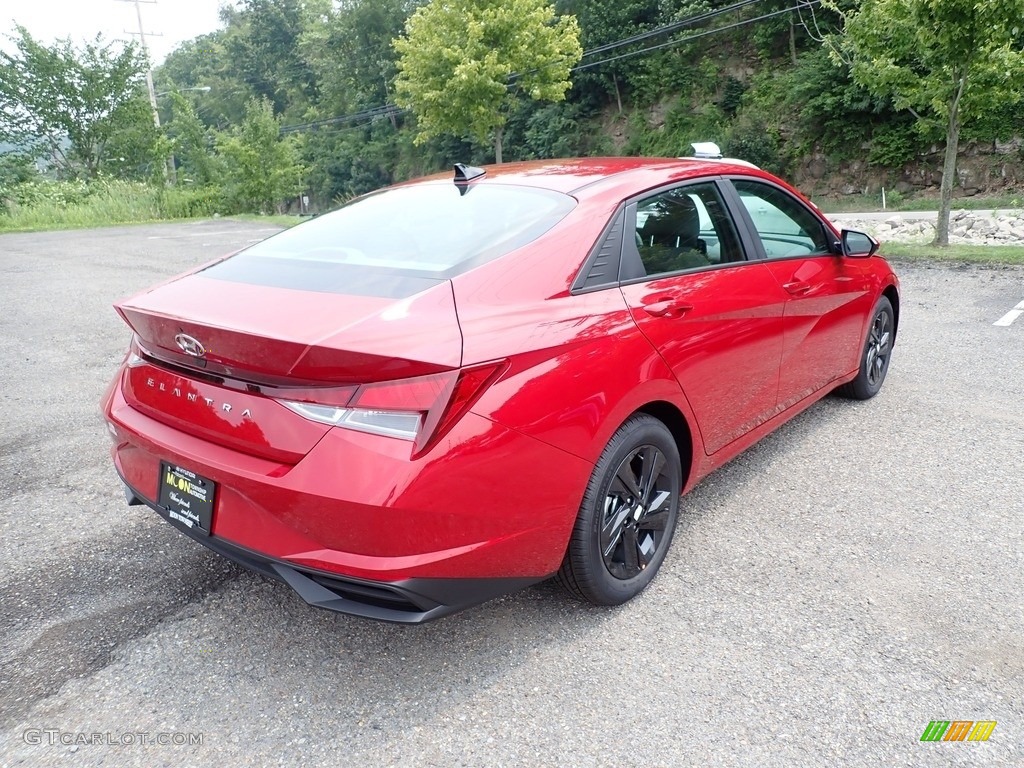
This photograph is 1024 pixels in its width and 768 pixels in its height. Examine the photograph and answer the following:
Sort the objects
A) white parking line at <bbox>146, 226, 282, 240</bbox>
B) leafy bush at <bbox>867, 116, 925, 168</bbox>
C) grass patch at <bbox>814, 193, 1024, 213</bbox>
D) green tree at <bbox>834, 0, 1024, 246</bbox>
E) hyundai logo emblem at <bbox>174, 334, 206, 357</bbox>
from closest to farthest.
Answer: hyundai logo emblem at <bbox>174, 334, 206, 357</bbox>
green tree at <bbox>834, 0, 1024, 246</bbox>
white parking line at <bbox>146, 226, 282, 240</bbox>
grass patch at <bbox>814, 193, 1024, 213</bbox>
leafy bush at <bbox>867, 116, 925, 168</bbox>

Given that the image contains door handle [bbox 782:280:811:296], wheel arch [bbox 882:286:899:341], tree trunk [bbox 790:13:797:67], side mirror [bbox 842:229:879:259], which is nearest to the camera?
door handle [bbox 782:280:811:296]

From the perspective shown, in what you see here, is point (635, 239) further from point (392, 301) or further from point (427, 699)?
point (427, 699)

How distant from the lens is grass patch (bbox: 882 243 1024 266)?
9.94m

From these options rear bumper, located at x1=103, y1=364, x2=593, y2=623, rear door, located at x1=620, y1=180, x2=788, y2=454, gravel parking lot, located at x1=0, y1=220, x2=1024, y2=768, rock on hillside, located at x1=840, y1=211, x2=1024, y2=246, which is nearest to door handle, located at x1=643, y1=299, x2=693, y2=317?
rear door, located at x1=620, y1=180, x2=788, y2=454

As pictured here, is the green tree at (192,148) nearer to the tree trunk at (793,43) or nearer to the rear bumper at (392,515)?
the tree trunk at (793,43)

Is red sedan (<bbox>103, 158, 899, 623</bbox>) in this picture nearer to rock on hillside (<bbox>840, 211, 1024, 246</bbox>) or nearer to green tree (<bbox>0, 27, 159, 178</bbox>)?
rock on hillside (<bbox>840, 211, 1024, 246</bbox>)

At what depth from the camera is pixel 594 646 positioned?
2455 mm

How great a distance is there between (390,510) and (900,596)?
1925 mm

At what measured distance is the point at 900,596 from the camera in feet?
8.83

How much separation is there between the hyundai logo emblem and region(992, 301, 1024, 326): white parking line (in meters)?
6.98

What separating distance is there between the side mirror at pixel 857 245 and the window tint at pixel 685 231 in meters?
1.09

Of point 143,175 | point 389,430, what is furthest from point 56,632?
point 143,175

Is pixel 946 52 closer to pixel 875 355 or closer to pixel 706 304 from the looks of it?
pixel 875 355

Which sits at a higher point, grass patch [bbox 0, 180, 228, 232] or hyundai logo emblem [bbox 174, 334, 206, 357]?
grass patch [bbox 0, 180, 228, 232]
